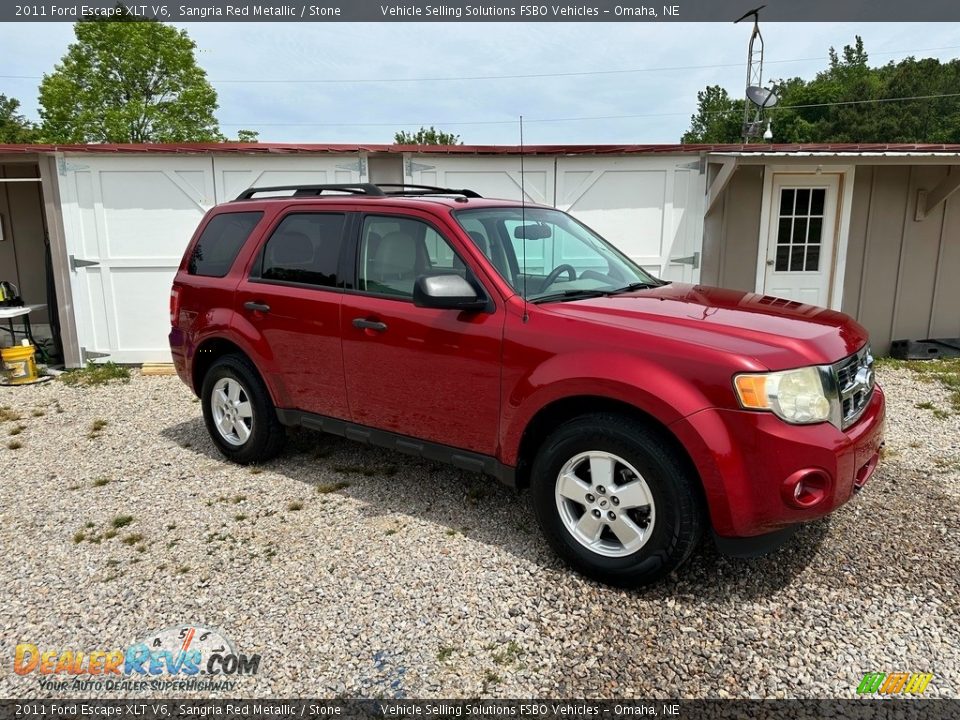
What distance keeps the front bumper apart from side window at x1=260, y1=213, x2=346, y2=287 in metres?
A: 2.43

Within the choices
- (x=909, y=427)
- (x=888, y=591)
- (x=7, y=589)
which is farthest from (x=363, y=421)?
(x=909, y=427)

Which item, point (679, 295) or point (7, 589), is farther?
point (679, 295)

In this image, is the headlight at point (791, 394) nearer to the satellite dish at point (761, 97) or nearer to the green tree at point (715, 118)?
the satellite dish at point (761, 97)

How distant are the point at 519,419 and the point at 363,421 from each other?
1.21m

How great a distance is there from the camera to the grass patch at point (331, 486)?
4391mm

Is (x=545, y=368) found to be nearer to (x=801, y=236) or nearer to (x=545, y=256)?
(x=545, y=256)

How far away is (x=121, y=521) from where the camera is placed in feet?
13.1

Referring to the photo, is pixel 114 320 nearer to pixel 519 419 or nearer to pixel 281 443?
pixel 281 443

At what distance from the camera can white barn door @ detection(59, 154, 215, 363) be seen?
8094 millimetres

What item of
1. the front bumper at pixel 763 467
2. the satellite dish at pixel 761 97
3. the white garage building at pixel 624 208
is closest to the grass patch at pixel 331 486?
the front bumper at pixel 763 467

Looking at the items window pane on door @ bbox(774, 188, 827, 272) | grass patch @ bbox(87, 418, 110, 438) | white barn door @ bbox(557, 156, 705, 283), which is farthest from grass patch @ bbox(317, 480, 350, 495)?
window pane on door @ bbox(774, 188, 827, 272)

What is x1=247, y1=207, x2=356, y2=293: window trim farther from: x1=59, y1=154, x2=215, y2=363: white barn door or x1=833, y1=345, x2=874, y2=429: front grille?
x1=59, y1=154, x2=215, y2=363: white barn door

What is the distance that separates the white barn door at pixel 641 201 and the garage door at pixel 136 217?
2773mm

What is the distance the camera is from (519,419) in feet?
10.9
